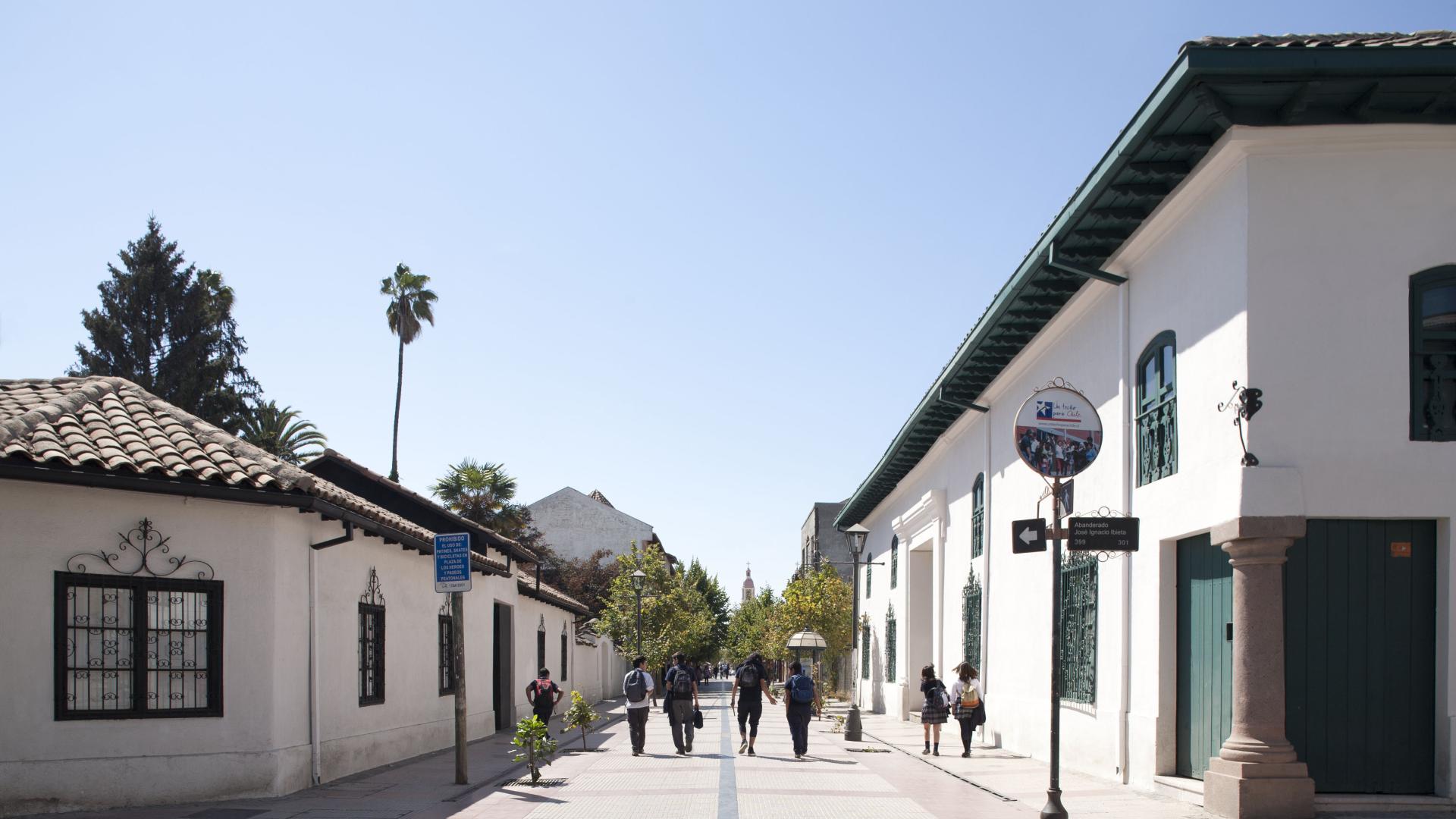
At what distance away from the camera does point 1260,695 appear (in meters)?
10.3

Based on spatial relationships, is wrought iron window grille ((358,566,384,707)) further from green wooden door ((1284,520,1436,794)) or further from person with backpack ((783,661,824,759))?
green wooden door ((1284,520,1436,794))

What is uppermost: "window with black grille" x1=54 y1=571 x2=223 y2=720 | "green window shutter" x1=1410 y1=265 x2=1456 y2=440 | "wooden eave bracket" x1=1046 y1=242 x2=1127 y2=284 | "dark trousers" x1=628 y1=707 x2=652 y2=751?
"wooden eave bracket" x1=1046 y1=242 x2=1127 y2=284

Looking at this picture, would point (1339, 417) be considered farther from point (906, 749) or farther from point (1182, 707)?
point (906, 749)

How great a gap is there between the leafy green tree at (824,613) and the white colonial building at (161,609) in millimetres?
26961

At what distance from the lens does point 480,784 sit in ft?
51.4

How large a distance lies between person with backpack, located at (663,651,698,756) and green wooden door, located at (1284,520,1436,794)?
36.0ft

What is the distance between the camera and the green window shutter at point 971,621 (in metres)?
22.7

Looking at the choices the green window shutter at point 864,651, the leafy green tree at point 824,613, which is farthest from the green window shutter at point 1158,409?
the leafy green tree at point 824,613

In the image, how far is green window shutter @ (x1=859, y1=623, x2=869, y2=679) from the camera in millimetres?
38938

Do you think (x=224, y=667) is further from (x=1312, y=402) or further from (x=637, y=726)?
(x=1312, y=402)

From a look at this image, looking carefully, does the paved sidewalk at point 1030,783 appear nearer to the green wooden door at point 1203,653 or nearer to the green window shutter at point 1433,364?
the green wooden door at point 1203,653

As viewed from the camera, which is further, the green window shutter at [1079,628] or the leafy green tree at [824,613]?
the leafy green tree at [824,613]

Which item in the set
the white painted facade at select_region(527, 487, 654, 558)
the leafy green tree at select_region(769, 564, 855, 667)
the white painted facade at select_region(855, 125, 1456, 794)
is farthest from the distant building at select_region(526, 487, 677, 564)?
the white painted facade at select_region(855, 125, 1456, 794)

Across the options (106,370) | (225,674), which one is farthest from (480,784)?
(106,370)
